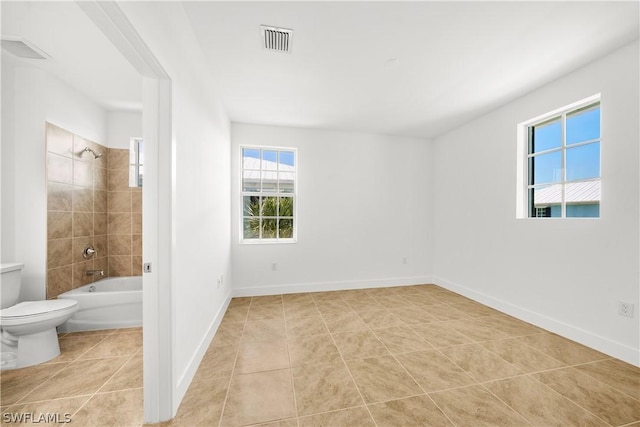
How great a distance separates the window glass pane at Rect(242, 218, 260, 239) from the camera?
12.4ft

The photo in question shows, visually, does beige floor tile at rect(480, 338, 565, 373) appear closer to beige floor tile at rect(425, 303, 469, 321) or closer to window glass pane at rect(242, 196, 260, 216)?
beige floor tile at rect(425, 303, 469, 321)

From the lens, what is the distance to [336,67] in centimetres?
226

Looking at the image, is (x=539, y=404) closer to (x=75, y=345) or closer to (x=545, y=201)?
(x=545, y=201)

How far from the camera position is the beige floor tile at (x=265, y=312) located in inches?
112

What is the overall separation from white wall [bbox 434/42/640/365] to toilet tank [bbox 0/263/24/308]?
505cm

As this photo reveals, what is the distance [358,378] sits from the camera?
69.5 inches

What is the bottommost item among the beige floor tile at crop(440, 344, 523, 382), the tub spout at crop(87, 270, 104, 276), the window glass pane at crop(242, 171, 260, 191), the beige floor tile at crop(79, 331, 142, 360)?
the beige floor tile at crop(79, 331, 142, 360)

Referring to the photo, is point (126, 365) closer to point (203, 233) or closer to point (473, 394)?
point (203, 233)

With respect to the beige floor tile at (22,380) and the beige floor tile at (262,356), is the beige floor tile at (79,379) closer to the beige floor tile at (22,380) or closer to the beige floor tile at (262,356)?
the beige floor tile at (22,380)

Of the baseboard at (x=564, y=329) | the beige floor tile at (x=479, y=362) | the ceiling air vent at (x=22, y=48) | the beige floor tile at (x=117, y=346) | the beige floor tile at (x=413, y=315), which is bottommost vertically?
the beige floor tile at (x=117, y=346)

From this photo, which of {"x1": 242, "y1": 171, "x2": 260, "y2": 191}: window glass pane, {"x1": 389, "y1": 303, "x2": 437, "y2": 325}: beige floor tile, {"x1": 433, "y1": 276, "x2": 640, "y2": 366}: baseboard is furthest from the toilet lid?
{"x1": 433, "y1": 276, "x2": 640, "y2": 366}: baseboard

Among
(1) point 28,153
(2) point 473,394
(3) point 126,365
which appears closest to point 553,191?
(2) point 473,394

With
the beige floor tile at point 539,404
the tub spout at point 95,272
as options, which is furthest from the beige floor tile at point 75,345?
the beige floor tile at point 539,404

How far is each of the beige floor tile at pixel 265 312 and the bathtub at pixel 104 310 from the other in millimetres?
1213
